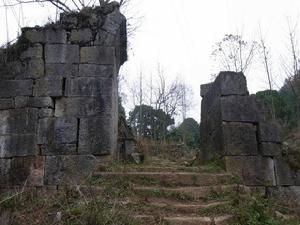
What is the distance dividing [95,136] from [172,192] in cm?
161

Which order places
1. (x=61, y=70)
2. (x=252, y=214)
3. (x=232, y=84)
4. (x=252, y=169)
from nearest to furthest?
(x=252, y=214) → (x=252, y=169) → (x=61, y=70) → (x=232, y=84)

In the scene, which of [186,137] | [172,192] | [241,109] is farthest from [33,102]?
[186,137]

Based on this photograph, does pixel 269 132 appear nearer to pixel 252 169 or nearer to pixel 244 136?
pixel 244 136

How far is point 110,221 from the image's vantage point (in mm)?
4312

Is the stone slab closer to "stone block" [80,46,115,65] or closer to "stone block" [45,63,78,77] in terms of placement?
"stone block" [80,46,115,65]

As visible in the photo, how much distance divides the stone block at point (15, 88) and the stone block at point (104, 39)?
4.49 ft

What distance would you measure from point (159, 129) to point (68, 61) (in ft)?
54.2

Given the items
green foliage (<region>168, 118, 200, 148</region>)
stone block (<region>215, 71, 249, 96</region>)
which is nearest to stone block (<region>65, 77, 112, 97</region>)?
stone block (<region>215, 71, 249, 96</region>)

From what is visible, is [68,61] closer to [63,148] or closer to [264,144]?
[63,148]

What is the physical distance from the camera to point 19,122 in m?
6.48

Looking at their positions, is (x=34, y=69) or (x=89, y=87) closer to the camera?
(x=89, y=87)

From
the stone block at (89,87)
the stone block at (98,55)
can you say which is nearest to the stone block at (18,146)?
the stone block at (89,87)

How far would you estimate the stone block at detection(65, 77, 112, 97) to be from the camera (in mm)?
6586

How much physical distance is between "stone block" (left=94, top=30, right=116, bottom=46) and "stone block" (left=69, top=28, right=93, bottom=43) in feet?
0.41
